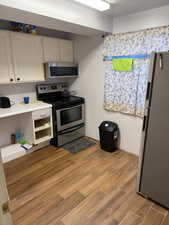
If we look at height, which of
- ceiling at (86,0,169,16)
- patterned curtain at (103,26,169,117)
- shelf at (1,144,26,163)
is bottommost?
shelf at (1,144,26,163)

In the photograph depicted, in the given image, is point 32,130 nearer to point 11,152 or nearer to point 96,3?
point 11,152

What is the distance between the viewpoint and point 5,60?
2516mm

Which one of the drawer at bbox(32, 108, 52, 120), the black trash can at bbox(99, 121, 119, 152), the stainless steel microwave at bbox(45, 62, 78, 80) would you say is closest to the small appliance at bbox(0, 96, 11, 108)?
the drawer at bbox(32, 108, 52, 120)

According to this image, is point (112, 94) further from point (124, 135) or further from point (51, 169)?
point (51, 169)

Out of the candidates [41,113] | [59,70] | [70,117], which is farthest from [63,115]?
[59,70]

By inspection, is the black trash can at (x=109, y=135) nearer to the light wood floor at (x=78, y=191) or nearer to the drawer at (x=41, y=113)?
the light wood floor at (x=78, y=191)

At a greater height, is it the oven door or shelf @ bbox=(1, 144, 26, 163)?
the oven door

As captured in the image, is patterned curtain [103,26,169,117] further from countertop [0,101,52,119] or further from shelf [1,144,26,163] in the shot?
shelf [1,144,26,163]

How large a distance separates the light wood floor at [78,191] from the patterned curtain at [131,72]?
0.96m

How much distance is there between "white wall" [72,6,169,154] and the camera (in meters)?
2.45

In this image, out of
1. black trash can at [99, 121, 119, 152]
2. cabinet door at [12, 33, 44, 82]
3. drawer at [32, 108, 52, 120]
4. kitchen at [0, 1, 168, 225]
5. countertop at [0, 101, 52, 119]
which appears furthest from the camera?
black trash can at [99, 121, 119, 152]

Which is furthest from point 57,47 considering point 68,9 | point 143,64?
point 143,64

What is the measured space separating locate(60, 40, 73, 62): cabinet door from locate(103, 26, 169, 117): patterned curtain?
2.84 feet

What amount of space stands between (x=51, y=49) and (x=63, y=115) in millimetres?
1303
